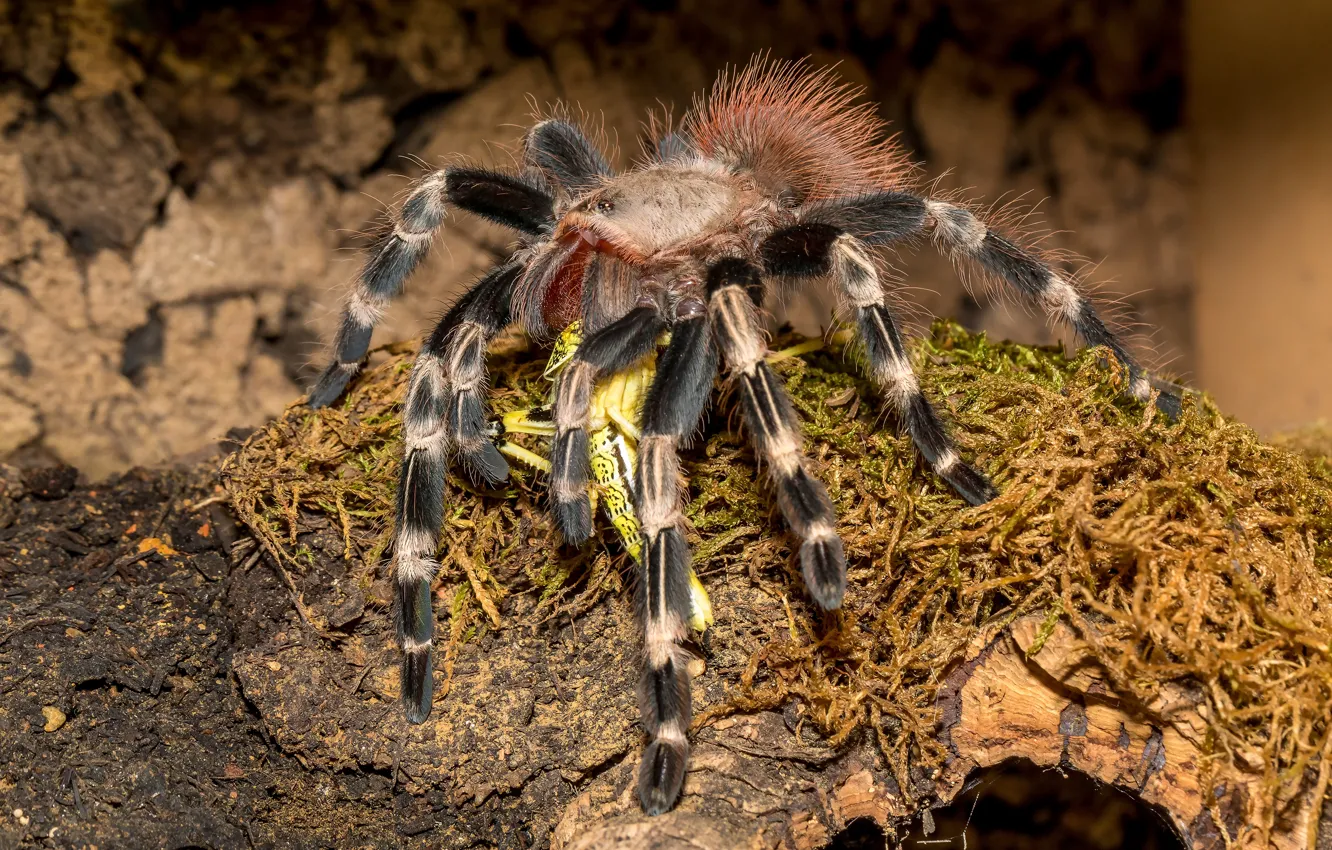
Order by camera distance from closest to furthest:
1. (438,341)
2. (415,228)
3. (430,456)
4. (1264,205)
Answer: (430,456) < (438,341) < (415,228) < (1264,205)

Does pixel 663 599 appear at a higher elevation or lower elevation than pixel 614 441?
lower

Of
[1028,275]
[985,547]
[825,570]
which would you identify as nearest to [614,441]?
[825,570]

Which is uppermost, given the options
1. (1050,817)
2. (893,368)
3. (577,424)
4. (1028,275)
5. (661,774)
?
(1028,275)

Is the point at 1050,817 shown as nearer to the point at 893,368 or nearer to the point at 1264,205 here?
the point at 893,368

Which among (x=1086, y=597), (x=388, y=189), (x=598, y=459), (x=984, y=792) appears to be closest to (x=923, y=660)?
(x=1086, y=597)

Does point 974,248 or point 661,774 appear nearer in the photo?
point 661,774

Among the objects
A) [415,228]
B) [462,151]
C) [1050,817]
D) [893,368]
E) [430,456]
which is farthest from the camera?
[462,151]

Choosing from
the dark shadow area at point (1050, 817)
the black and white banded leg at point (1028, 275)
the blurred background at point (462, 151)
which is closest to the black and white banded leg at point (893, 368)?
the black and white banded leg at point (1028, 275)
